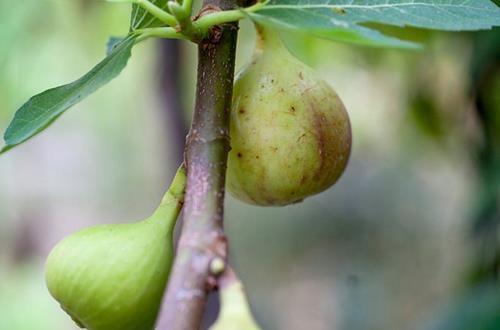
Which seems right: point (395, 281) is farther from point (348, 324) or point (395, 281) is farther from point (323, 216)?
point (348, 324)

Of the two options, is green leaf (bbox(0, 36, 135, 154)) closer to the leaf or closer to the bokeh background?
the leaf

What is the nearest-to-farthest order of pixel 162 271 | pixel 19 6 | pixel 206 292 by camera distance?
pixel 206 292, pixel 162 271, pixel 19 6

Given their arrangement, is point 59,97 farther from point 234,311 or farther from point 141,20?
point 234,311

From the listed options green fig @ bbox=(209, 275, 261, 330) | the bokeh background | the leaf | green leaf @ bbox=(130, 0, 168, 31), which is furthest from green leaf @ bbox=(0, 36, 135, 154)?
the bokeh background

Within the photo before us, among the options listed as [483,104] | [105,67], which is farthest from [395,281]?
[105,67]

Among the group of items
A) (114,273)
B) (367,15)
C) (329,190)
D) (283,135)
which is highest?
(367,15)

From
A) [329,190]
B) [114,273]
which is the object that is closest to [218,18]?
[114,273]
